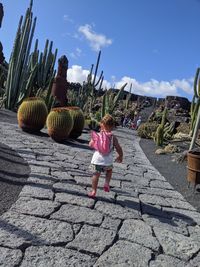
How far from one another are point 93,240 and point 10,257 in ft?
2.76

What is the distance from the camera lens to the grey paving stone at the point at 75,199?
4.37 meters

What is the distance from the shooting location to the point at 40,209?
155 inches

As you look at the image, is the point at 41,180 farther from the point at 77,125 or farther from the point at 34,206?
the point at 77,125

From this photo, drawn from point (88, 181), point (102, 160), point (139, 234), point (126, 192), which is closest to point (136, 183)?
point (126, 192)

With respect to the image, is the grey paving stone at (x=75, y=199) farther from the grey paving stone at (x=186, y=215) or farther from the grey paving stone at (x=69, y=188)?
the grey paving stone at (x=186, y=215)

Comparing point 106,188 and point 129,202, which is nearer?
point 129,202

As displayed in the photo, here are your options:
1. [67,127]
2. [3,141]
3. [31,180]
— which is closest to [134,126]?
[67,127]

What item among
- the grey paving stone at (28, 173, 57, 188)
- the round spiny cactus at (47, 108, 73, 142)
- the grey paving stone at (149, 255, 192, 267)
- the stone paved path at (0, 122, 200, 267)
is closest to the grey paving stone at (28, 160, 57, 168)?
the stone paved path at (0, 122, 200, 267)

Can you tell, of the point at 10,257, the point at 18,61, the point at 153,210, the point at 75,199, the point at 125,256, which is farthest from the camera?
the point at 18,61

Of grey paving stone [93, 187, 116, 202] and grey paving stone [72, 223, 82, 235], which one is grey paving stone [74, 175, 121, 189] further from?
grey paving stone [72, 223, 82, 235]

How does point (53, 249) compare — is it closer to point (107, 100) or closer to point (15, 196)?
point (15, 196)

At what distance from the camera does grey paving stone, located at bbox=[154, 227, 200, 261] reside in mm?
3500

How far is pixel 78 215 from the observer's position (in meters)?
3.96

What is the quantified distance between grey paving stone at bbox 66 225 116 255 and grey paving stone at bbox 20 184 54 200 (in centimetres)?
88
